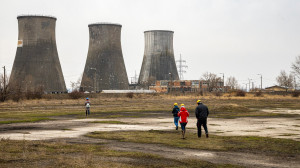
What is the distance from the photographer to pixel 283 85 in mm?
122938

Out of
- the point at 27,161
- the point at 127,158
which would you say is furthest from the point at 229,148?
the point at 27,161

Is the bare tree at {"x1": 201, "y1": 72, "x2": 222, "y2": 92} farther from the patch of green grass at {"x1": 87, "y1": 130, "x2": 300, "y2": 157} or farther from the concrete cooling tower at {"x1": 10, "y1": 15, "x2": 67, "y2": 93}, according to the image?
the patch of green grass at {"x1": 87, "y1": 130, "x2": 300, "y2": 157}

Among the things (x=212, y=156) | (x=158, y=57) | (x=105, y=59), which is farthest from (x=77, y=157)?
(x=158, y=57)

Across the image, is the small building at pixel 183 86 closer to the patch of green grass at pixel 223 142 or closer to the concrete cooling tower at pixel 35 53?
the concrete cooling tower at pixel 35 53

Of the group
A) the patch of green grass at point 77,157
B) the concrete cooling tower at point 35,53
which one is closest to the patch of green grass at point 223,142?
the patch of green grass at point 77,157

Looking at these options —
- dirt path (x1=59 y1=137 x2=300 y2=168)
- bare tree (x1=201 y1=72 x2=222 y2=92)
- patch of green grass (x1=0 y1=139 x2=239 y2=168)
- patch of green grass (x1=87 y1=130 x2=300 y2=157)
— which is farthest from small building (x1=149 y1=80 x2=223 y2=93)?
patch of green grass (x1=0 y1=139 x2=239 y2=168)

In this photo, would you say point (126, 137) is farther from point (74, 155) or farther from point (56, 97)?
point (56, 97)

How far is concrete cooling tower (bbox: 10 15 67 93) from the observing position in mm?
78938

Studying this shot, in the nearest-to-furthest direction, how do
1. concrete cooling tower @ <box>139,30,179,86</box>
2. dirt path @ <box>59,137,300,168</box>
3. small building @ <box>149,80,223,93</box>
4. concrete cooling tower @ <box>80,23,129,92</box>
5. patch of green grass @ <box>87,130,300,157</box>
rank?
dirt path @ <box>59,137,300,168</box>
patch of green grass @ <box>87,130,300,157</box>
concrete cooling tower @ <box>80,23,129,92</box>
concrete cooling tower @ <box>139,30,179,86</box>
small building @ <box>149,80,223,93</box>

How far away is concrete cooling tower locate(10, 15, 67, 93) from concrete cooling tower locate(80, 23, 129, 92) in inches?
359

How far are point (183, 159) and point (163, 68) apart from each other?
93.1 meters

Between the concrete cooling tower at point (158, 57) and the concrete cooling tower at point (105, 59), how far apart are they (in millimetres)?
9978

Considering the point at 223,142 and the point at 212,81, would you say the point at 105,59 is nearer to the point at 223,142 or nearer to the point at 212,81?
the point at 212,81

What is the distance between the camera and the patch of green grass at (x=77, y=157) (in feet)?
30.2
